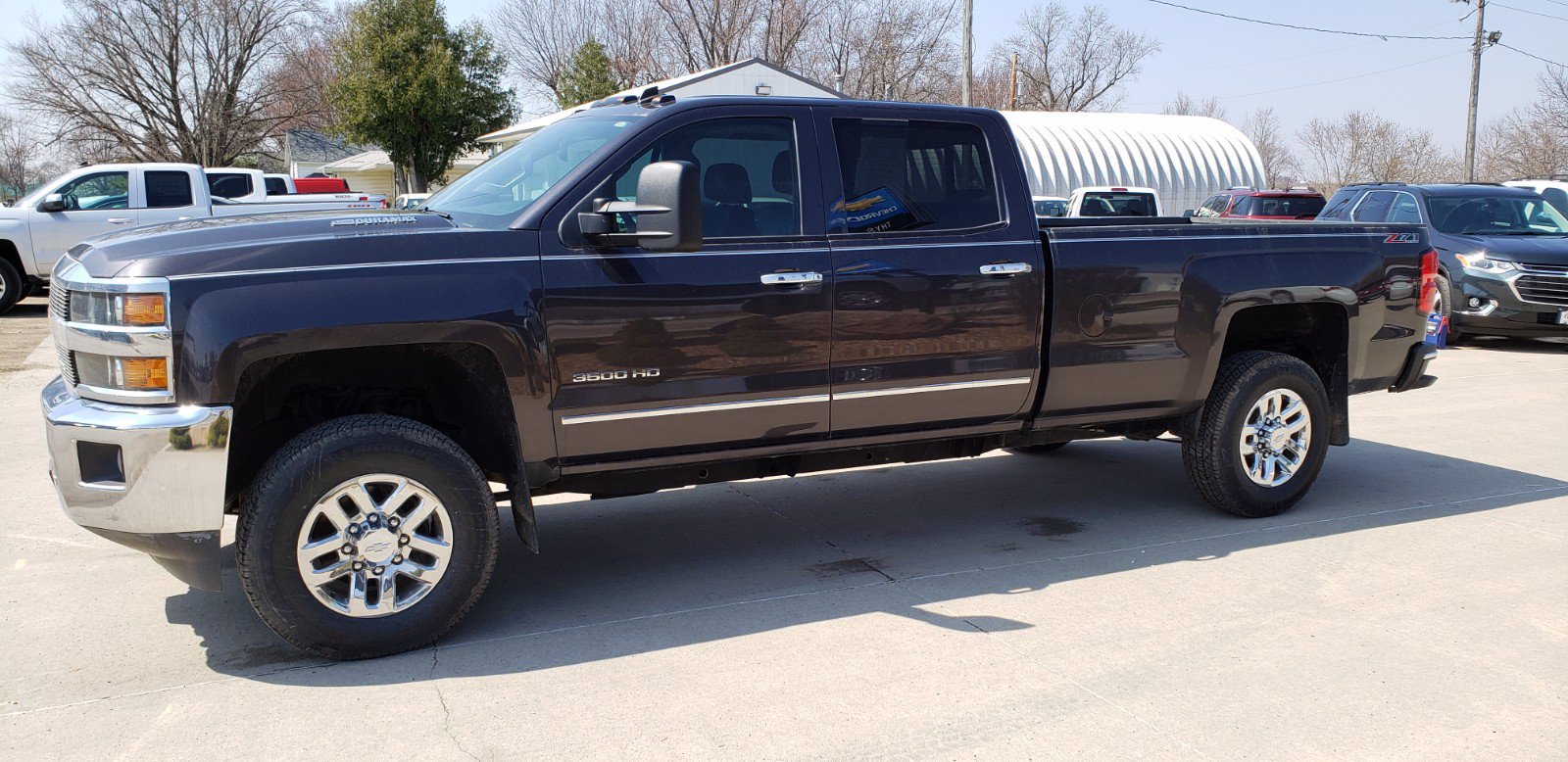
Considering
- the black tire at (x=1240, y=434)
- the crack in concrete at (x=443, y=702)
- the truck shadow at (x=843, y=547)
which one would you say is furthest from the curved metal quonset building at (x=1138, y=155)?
the crack in concrete at (x=443, y=702)

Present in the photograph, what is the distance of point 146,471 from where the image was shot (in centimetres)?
377

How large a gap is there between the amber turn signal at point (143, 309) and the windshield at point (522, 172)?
1.12m

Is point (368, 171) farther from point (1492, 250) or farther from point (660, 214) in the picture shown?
point (660, 214)

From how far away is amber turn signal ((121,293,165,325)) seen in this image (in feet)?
12.2

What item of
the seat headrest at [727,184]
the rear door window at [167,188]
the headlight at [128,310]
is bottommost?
the headlight at [128,310]

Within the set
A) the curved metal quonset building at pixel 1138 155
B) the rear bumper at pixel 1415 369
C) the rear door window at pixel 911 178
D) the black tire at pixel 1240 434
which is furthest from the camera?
the curved metal quonset building at pixel 1138 155

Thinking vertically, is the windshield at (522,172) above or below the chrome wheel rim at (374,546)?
above

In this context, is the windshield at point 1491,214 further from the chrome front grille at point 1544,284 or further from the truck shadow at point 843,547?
the truck shadow at point 843,547

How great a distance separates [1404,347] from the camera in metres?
6.34

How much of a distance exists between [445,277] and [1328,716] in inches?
129

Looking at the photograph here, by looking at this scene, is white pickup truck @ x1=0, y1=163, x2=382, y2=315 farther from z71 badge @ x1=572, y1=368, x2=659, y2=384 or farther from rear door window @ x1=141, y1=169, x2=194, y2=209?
z71 badge @ x1=572, y1=368, x2=659, y2=384

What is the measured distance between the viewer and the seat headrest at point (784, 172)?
482 centimetres

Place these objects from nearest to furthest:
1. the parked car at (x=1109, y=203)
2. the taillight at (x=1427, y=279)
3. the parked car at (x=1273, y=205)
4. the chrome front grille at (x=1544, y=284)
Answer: the taillight at (x=1427, y=279), the chrome front grille at (x=1544, y=284), the parked car at (x=1109, y=203), the parked car at (x=1273, y=205)

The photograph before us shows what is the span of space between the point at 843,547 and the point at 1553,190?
15.4 meters
